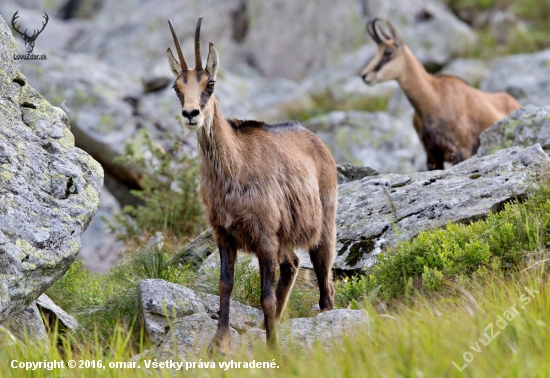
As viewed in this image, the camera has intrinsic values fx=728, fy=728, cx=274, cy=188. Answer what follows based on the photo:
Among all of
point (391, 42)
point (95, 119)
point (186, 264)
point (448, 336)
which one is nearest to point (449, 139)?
point (391, 42)

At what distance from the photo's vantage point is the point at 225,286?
6.02 m

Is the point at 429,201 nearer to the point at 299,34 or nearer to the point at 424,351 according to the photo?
the point at 424,351

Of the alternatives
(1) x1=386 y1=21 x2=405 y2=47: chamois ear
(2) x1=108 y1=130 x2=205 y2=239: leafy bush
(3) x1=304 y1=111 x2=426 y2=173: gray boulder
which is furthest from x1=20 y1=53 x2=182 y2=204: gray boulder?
(1) x1=386 y1=21 x2=405 y2=47: chamois ear

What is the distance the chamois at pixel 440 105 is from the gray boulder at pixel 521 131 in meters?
1.63

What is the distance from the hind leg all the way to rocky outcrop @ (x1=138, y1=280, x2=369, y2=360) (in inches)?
25.8

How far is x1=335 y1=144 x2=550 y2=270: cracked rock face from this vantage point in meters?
7.45

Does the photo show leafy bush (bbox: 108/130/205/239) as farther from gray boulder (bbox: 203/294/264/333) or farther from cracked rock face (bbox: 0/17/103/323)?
cracked rock face (bbox: 0/17/103/323)

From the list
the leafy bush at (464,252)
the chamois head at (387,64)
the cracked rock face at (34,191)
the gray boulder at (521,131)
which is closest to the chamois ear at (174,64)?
the cracked rock face at (34,191)

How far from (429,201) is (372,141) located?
706 centimetres

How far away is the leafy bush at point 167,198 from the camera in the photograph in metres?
10.6

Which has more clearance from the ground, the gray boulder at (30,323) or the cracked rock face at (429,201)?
the cracked rock face at (429,201)

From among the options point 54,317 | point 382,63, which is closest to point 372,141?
point 382,63

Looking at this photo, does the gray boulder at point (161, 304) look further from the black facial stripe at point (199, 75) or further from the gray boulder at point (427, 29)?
the gray boulder at point (427, 29)

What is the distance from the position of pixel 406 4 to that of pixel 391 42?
26.6 ft
